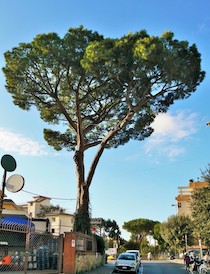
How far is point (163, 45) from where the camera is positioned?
20406mm

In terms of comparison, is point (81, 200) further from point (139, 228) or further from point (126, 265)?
point (139, 228)

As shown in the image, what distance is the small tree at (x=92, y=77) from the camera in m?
20.2

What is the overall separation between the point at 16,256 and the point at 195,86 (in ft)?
53.4

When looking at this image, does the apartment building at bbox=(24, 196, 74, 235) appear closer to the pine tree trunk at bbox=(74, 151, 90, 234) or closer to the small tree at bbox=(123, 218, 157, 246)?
the small tree at bbox=(123, 218, 157, 246)

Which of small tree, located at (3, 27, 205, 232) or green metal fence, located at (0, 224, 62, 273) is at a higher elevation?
small tree, located at (3, 27, 205, 232)

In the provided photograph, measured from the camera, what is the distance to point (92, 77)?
2217 centimetres

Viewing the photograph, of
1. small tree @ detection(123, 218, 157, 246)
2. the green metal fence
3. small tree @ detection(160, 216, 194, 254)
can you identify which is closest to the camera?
the green metal fence

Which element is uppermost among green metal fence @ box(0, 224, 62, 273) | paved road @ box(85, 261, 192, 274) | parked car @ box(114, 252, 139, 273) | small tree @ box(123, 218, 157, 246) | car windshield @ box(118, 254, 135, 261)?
small tree @ box(123, 218, 157, 246)

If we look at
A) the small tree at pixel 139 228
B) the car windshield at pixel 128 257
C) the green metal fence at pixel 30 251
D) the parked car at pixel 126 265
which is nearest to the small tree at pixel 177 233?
the small tree at pixel 139 228

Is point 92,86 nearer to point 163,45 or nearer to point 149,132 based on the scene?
point 163,45

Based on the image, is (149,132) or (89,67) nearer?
(89,67)

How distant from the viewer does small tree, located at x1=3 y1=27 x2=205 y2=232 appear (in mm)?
20172

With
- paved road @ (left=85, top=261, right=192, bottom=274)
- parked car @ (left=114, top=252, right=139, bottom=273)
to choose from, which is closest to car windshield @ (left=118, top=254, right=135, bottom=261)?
parked car @ (left=114, top=252, right=139, bottom=273)

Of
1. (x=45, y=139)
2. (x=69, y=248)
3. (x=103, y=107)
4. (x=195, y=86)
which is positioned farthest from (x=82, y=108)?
(x=69, y=248)
